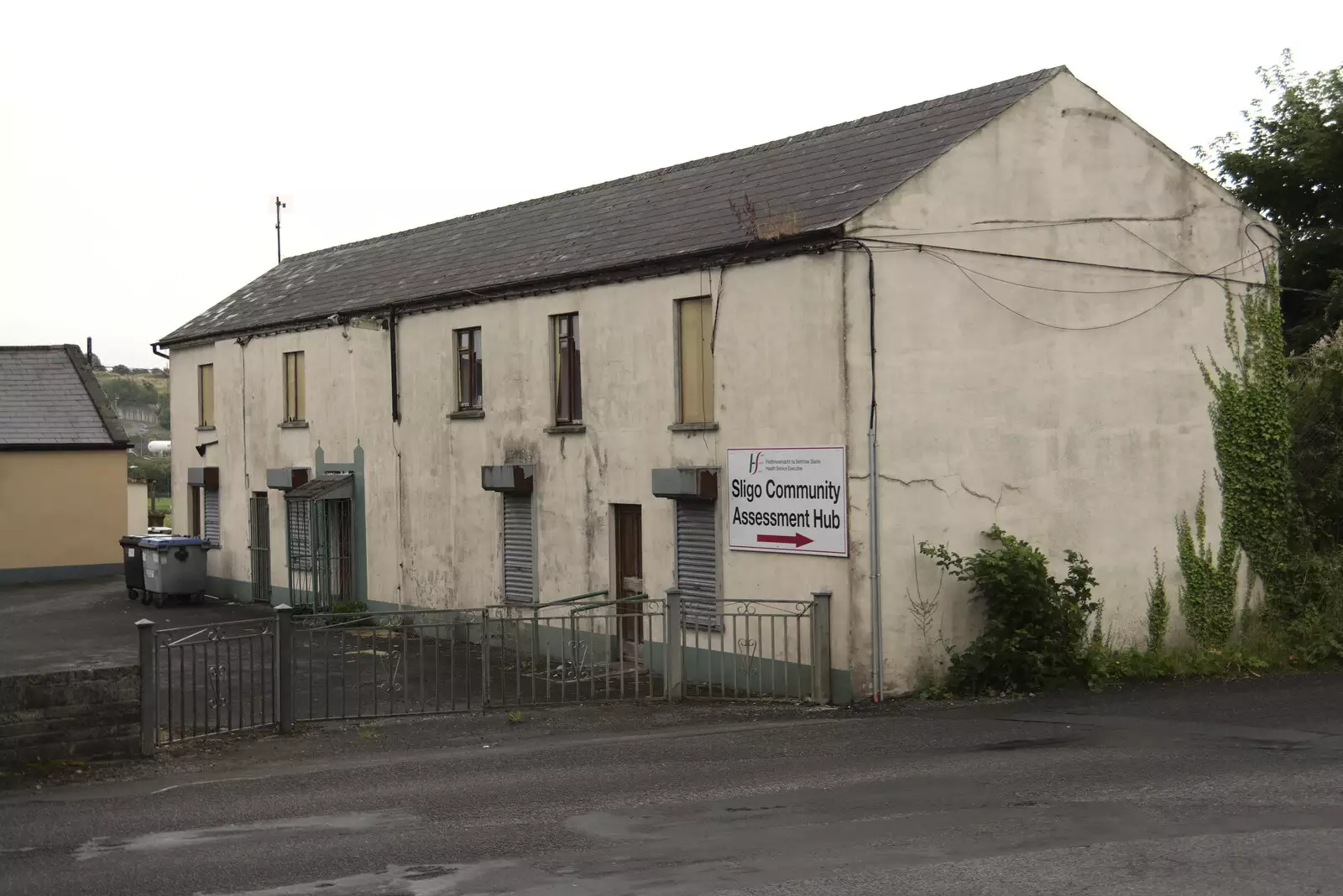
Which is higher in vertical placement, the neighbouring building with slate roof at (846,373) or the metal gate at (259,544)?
the neighbouring building with slate roof at (846,373)

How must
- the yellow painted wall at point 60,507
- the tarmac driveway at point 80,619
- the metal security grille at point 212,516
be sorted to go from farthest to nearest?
the yellow painted wall at point 60,507 → the metal security grille at point 212,516 → the tarmac driveway at point 80,619

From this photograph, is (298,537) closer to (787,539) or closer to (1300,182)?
(787,539)

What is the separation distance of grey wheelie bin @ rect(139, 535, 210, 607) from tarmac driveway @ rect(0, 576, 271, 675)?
0.33 meters

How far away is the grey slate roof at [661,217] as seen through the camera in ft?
55.8

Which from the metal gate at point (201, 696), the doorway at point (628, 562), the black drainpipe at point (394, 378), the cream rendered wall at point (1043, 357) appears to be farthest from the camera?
the black drainpipe at point (394, 378)

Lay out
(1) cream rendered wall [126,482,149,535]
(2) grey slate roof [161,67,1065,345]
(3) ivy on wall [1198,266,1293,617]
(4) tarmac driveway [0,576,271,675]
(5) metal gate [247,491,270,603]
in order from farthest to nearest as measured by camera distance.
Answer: (1) cream rendered wall [126,482,149,535]
(5) metal gate [247,491,270,603]
(4) tarmac driveway [0,576,271,675]
(3) ivy on wall [1198,266,1293,617]
(2) grey slate roof [161,67,1065,345]

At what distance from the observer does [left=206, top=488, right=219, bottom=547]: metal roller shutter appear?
3034cm

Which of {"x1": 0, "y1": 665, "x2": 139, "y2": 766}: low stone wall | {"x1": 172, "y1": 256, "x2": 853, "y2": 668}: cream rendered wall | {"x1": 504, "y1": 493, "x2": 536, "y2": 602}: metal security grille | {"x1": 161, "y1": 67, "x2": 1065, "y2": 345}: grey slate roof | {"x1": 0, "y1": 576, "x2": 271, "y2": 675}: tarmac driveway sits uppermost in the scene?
{"x1": 161, "y1": 67, "x2": 1065, "y2": 345}: grey slate roof

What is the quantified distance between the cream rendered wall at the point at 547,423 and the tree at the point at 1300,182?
14752 mm

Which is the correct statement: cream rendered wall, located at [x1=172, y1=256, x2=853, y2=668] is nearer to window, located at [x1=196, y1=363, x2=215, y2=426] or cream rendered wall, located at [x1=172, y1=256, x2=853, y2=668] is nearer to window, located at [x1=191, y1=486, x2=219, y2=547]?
window, located at [x1=191, y1=486, x2=219, y2=547]

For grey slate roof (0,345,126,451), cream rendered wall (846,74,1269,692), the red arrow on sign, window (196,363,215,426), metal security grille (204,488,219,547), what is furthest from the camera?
grey slate roof (0,345,126,451)

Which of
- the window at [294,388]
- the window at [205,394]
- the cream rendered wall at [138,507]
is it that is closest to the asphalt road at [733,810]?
the window at [294,388]

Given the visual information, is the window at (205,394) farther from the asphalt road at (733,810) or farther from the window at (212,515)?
the asphalt road at (733,810)

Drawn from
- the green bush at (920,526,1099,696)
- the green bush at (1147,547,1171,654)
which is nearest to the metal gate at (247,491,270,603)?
the green bush at (920,526,1099,696)
